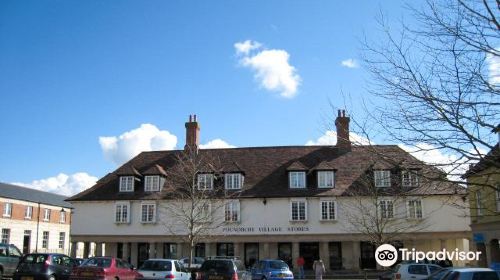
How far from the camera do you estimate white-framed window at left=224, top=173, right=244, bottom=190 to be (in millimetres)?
41406

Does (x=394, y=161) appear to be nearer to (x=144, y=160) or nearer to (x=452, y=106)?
(x=452, y=106)

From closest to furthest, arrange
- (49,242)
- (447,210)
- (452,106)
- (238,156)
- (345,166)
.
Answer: (452,106), (447,210), (345,166), (238,156), (49,242)

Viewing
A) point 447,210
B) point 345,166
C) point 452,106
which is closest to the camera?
point 452,106

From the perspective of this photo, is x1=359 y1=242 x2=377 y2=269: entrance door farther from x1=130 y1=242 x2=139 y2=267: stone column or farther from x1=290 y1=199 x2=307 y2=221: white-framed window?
x1=130 y1=242 x2=139 y2=267: stone column

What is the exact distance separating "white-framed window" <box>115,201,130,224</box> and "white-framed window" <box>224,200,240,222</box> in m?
8.19

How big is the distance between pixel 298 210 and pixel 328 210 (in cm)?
235

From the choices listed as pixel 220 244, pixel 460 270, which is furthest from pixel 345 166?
pixel 460 270

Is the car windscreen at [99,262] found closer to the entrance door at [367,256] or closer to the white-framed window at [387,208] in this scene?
the white-framed window at [387,208]

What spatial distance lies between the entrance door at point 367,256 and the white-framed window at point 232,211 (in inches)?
402

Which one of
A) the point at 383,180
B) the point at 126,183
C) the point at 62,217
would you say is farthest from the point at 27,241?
the point at 383,180

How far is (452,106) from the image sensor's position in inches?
417

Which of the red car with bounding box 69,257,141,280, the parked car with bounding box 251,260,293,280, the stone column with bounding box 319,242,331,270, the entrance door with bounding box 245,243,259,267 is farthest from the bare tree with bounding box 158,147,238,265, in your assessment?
the red car with bounding box 69,257,141,280

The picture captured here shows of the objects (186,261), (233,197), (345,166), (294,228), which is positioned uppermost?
(345,166)

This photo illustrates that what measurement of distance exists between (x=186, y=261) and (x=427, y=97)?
2882 centimetres
